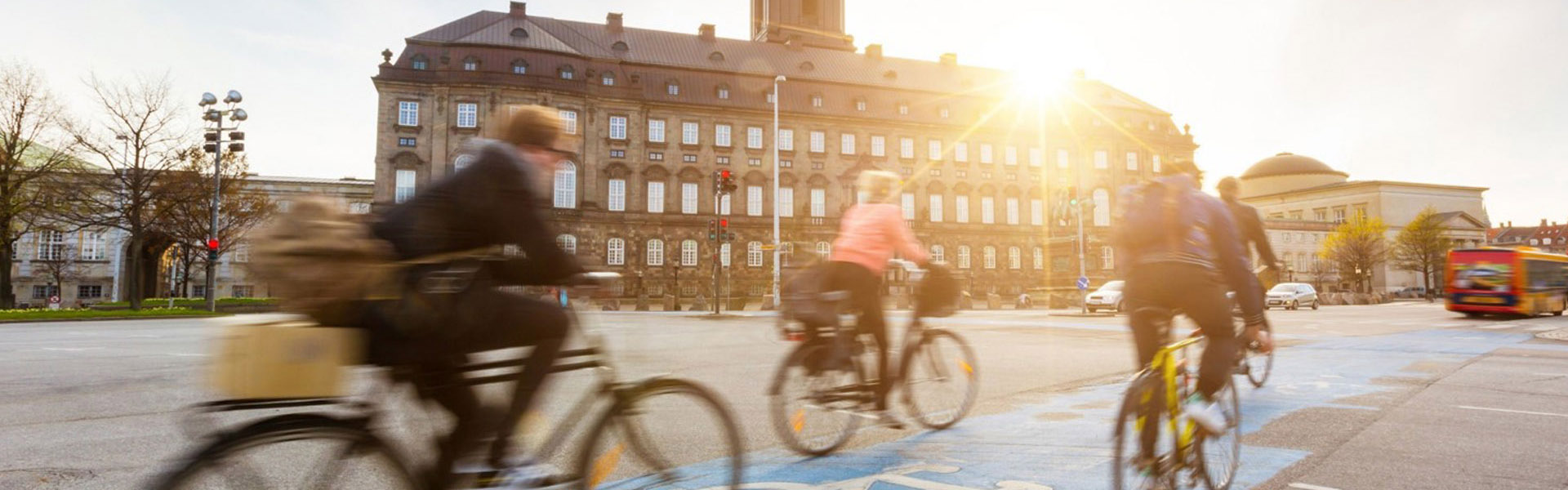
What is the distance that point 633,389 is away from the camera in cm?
311

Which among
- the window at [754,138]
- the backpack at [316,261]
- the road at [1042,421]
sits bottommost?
the road at [1042,421]

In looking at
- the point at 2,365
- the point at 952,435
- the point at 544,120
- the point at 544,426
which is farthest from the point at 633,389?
the point at 2,365

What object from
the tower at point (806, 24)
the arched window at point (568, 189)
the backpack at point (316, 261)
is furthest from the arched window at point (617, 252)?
the backpack at point (316, 261)

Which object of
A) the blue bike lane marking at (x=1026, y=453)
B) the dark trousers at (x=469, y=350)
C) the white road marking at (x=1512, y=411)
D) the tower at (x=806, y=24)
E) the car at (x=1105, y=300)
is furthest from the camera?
the tower at (x=806, y=24)

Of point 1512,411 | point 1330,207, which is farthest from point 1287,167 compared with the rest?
point 1512,411

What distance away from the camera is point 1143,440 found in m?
3.11

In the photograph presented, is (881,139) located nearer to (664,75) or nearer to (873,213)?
(664,75)

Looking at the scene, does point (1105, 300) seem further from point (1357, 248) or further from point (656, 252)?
point (1357, 248)

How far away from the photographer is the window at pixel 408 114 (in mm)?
46219

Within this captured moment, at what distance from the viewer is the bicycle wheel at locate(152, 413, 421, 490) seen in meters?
2.18

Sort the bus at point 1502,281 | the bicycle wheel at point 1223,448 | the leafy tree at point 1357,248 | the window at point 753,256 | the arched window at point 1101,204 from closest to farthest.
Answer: the bicycle wheel at point 1223,448 → the bus at point 1502,281 → the window at point 753,256 → the arched window at point 1101,204 → the leafy tree at point 1357,248

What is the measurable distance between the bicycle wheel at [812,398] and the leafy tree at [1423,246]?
86762 mm

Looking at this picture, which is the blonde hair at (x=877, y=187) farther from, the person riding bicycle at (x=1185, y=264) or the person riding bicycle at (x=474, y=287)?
the person riding bicycle at (x=474, y=287)

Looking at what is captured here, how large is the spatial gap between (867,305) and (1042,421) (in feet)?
6.27
